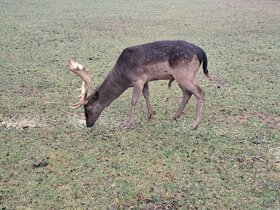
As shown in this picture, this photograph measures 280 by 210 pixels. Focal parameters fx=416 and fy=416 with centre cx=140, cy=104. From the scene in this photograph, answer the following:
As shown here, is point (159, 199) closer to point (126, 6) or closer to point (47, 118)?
point (47, 118)

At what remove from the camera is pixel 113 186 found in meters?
4.90

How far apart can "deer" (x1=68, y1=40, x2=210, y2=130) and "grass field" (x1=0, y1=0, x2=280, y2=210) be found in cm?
38

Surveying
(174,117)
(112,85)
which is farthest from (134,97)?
(174,117)

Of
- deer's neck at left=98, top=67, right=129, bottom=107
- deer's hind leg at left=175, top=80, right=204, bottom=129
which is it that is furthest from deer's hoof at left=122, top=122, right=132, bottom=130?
deer's hind leg at left=175, top=80, right=204, bottom=129

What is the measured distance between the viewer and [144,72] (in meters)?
6.47

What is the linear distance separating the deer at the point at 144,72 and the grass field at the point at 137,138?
1.24 feet

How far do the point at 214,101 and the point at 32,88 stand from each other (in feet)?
11.9

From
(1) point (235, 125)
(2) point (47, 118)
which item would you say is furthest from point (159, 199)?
(2) point (47, 118)

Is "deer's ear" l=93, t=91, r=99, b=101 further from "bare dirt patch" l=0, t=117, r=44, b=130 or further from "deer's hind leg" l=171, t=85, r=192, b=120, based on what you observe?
"deer's hind leg" l=171, t=85, r=192, b=120

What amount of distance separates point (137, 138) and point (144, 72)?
3.42 feet

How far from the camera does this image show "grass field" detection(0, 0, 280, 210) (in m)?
4.74

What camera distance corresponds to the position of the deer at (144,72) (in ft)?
20.9

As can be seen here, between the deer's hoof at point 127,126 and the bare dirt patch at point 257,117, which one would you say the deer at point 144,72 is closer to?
the deer's hoof at point 127,126

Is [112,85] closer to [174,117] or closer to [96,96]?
[96,96]
